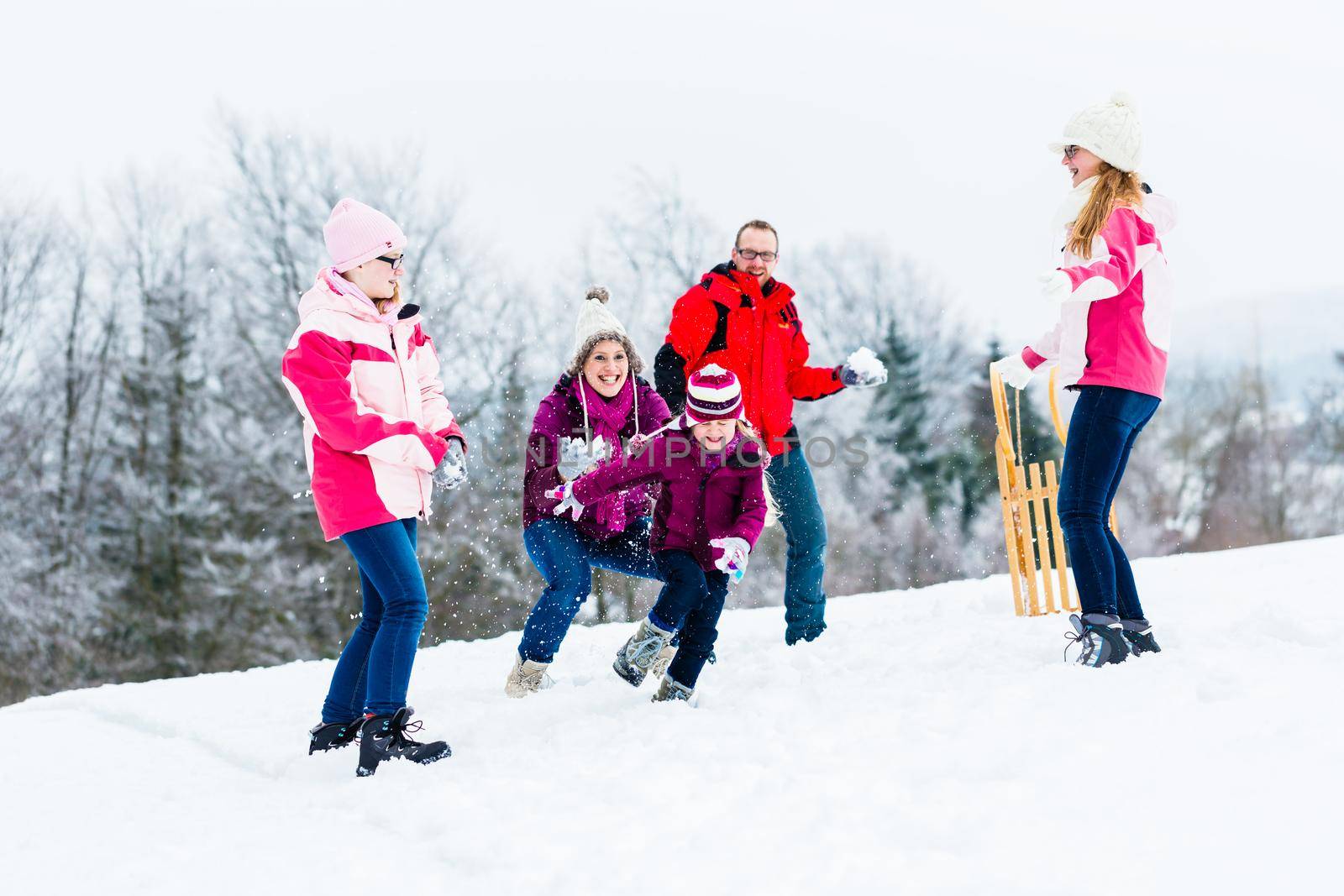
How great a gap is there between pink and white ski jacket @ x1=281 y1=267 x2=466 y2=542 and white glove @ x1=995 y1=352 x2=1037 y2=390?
91.5 inches

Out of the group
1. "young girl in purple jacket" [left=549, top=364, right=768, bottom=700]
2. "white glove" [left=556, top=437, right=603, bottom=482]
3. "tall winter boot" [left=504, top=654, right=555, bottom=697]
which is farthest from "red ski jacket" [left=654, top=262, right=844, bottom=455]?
"tall winter boot" [left=504, top=654, right=555, bottom=697]

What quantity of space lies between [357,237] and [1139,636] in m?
3.22

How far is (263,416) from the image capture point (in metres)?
19.0

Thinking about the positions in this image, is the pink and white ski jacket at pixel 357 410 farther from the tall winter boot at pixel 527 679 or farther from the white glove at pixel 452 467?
the tall winter boot at pixel 527 679

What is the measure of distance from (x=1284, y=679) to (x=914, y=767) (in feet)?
4.28

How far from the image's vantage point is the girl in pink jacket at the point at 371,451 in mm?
3518

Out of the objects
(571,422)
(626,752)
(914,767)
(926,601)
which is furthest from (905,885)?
(926,601)

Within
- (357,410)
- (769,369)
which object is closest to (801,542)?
(769,369)

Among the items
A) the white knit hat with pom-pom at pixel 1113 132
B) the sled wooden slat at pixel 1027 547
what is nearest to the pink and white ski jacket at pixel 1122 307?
the white knit hat with pom-pom at pixel 1113 132

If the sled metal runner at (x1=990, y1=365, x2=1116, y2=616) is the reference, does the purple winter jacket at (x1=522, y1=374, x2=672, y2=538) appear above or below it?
above

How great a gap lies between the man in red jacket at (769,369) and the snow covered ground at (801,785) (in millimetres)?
624

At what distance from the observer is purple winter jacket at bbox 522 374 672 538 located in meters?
4.76

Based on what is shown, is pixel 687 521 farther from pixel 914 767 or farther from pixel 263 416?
pixel 263 416

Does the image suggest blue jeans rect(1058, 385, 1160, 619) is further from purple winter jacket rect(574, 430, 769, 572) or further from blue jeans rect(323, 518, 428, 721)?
blue jeans rect(323, 518, 428, 721)
